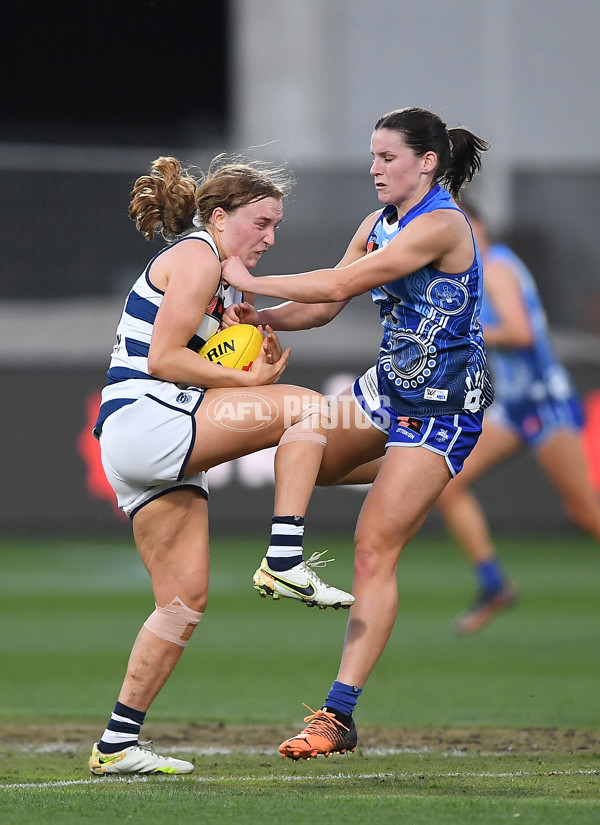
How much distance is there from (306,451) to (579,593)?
7.15 meters

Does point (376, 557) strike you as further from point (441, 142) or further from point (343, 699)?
point (441, 142)

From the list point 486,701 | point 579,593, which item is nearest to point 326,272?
point 486,701

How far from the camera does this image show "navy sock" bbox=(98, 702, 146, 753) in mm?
5402

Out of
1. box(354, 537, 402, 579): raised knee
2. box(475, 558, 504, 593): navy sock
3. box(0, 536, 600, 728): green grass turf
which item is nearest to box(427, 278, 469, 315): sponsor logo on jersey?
box(354, 537, 402, 579): raised knee

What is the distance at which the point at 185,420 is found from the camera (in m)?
5.23

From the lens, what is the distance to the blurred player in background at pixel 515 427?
9281mm

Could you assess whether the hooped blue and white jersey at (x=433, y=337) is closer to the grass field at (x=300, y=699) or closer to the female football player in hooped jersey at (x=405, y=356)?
the female football player in hooped jersey at (x=405, y=356)

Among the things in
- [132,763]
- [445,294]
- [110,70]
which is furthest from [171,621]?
[110,70]

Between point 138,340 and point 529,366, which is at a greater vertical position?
point 138,340

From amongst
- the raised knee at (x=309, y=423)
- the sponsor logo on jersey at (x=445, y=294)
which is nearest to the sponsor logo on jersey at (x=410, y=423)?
the raised knee at (x=309, y=423)

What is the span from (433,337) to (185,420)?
1.05 metres

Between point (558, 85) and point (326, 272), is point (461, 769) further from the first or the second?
point (558, 85)

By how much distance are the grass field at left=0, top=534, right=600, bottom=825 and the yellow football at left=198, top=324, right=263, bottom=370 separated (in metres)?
1.62

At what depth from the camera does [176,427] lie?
5211mm
